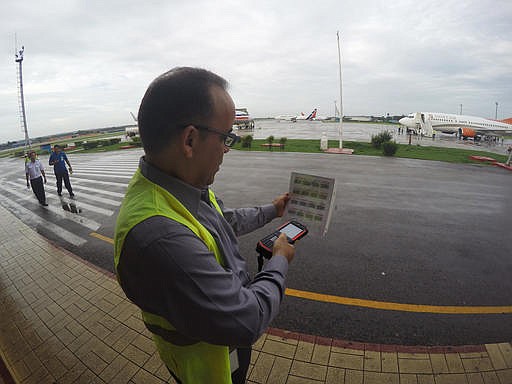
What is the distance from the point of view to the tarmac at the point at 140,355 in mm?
2412

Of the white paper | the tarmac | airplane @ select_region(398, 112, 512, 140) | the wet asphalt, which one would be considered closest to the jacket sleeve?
the white paper

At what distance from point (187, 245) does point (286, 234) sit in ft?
3.48

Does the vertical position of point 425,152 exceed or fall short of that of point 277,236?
it falls short

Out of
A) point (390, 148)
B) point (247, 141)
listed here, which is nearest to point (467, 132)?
point (390, 148)

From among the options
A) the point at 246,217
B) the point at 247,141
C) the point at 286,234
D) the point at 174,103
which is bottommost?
the point at 286,234

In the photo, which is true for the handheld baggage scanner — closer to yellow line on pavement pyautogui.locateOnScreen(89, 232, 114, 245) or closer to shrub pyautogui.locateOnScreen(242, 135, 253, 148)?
yellow line on pavement pyautogui.locateOnScreen(89, 232, 114, 245)

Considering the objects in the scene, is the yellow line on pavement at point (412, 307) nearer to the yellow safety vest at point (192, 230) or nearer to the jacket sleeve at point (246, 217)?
the jacket sleeve at point (246, 217)

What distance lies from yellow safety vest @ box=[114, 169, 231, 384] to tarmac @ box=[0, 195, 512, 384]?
1.47 meters

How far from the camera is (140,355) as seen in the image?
8.82ft

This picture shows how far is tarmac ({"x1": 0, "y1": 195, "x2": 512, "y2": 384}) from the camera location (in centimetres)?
241

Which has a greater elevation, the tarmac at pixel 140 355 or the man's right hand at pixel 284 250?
the man's right hand at pixel 284 250

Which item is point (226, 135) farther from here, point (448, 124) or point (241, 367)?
point (448, 124)

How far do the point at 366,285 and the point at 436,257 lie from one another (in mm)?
Answer: 1738

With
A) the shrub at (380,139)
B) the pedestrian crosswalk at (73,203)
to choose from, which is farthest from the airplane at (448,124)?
the pedestrian crosswalk at (73,203)
